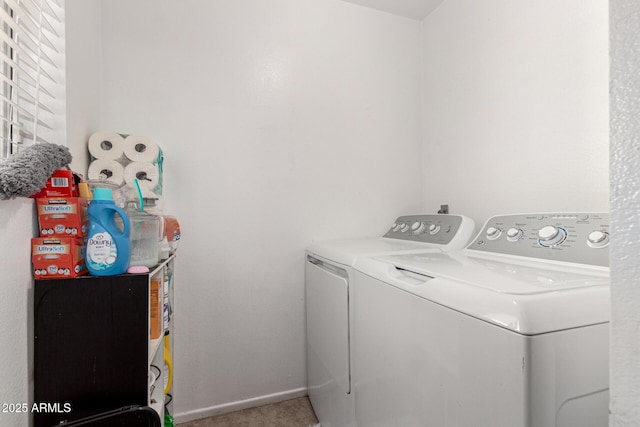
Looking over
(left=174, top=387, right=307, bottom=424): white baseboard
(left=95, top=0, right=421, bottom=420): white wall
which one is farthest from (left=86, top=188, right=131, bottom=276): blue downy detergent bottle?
(left=174, top=387, right=307, bottom=424): white baseboard

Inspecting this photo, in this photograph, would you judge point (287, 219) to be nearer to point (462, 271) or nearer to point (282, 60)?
point (282, 60)

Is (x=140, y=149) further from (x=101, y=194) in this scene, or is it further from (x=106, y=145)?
(x=101, y=194)

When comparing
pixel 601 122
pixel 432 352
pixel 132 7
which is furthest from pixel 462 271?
pixel 132 7

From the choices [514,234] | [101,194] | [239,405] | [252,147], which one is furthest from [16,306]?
[514,234]

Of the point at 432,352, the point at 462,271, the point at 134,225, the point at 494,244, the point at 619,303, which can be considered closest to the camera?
the point at 619,303

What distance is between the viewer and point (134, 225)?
41.1 inches

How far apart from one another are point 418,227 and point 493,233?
49 cm

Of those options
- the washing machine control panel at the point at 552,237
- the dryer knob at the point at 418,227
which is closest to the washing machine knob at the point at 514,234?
the washing machine control panel at the point at 552,237

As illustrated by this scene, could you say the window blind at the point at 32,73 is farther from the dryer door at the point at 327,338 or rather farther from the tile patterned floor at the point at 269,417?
the tile patterned floor at the point at 269,417

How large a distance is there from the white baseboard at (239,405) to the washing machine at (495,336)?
88 centimetres

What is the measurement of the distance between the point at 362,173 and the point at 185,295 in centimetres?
136

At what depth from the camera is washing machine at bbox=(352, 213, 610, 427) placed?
1.75 ft

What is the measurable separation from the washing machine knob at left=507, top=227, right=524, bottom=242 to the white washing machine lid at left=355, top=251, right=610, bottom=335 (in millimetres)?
252

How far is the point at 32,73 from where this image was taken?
3.33 feet
